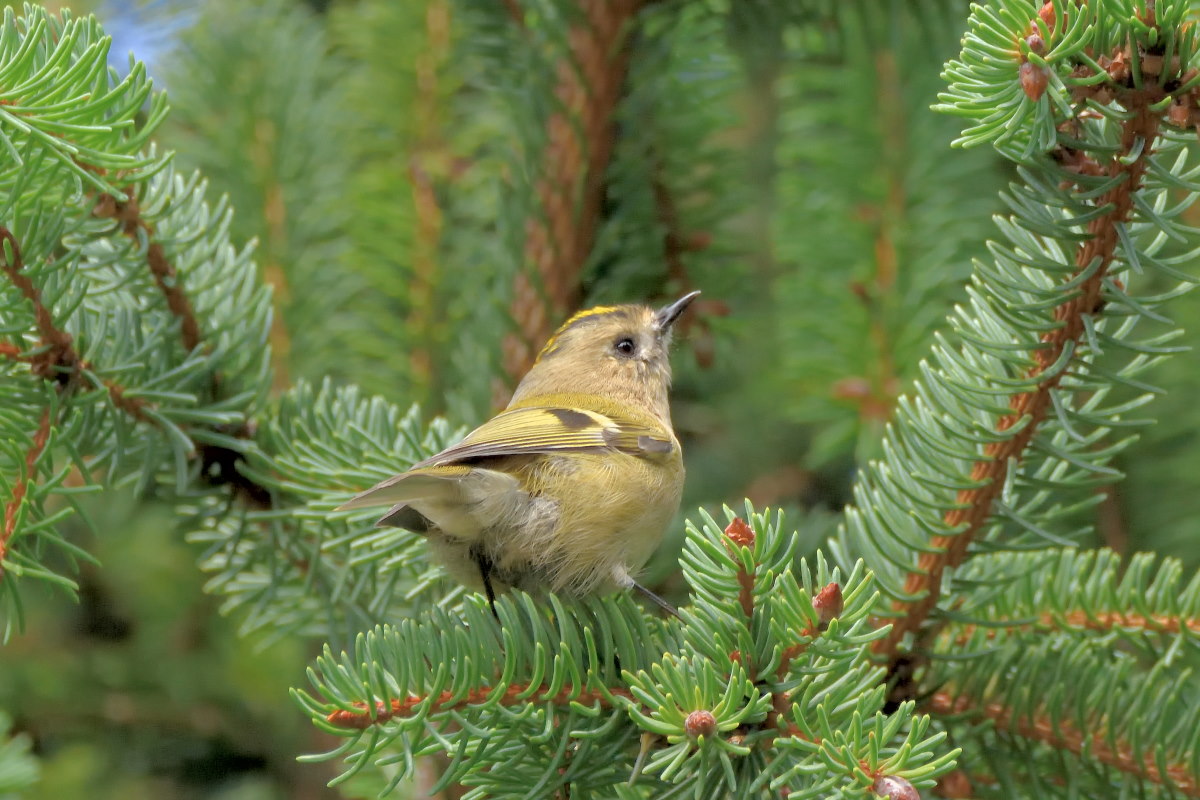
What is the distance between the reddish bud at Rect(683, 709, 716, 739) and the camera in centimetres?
118

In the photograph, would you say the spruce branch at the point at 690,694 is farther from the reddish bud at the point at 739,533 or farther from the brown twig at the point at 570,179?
the brown twig at the point at 570,179

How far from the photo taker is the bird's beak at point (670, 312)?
7.41ft

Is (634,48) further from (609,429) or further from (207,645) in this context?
(207,645)

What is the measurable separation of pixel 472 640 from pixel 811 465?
127 centimetres

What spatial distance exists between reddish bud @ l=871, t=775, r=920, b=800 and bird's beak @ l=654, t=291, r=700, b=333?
124 centimetres

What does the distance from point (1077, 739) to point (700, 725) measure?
2.13 ft

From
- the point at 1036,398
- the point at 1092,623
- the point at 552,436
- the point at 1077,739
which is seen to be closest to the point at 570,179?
the point at 552,436

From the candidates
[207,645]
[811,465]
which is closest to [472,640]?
[811,465]

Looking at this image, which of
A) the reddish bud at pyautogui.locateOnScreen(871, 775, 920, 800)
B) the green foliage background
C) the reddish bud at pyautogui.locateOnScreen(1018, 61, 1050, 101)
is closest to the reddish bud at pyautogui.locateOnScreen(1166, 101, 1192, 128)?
the reddish bud at pyautogui.locateOnScreen(1018, 61, 1050, 101)

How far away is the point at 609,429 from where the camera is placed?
224 cm

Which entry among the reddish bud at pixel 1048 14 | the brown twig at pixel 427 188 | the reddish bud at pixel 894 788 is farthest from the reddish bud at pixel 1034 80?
the brown twig at pixel 427 188

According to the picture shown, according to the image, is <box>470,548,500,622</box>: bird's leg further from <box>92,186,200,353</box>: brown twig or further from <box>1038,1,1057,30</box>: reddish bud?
<box>1038,1,1057,30</box>: reddish bud

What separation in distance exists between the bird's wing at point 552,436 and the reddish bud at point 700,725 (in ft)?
2.12

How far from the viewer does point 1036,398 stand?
4.76 ft
